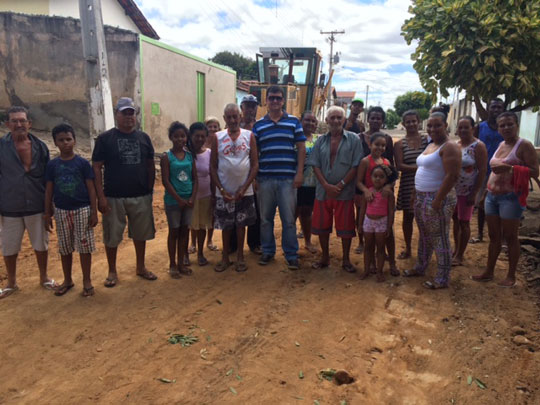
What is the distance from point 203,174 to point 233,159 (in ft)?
1.48

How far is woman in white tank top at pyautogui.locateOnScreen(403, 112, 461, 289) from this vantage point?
3.73 m

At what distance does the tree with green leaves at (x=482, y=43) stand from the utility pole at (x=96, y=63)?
5624 millimetres

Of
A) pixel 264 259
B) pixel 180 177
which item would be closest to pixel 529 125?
pixel 264 259

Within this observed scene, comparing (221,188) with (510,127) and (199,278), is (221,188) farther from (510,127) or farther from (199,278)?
(510,127)

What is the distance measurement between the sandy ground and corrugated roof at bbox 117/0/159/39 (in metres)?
19.3

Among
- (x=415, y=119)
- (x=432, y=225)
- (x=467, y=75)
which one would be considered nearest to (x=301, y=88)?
(x=467, y=75)

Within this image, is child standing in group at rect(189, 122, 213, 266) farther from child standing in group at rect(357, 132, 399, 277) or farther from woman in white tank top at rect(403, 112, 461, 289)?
woman in white tank top at rect(403, 112, 461, 289)

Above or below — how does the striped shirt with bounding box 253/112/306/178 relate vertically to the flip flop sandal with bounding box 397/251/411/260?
above

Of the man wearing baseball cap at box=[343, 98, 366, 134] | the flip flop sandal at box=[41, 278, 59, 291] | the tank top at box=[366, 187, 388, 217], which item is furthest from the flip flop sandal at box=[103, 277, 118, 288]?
the man wearing baseball cap at box=[343, 98, 366, 134]

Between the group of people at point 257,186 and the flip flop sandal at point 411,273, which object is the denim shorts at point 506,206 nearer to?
the group of people at point 257,186

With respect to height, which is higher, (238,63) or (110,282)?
(238,63)

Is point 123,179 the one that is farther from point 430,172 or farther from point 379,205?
point 430,172

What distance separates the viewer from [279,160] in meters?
4.47

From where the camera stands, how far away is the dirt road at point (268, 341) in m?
2.61
